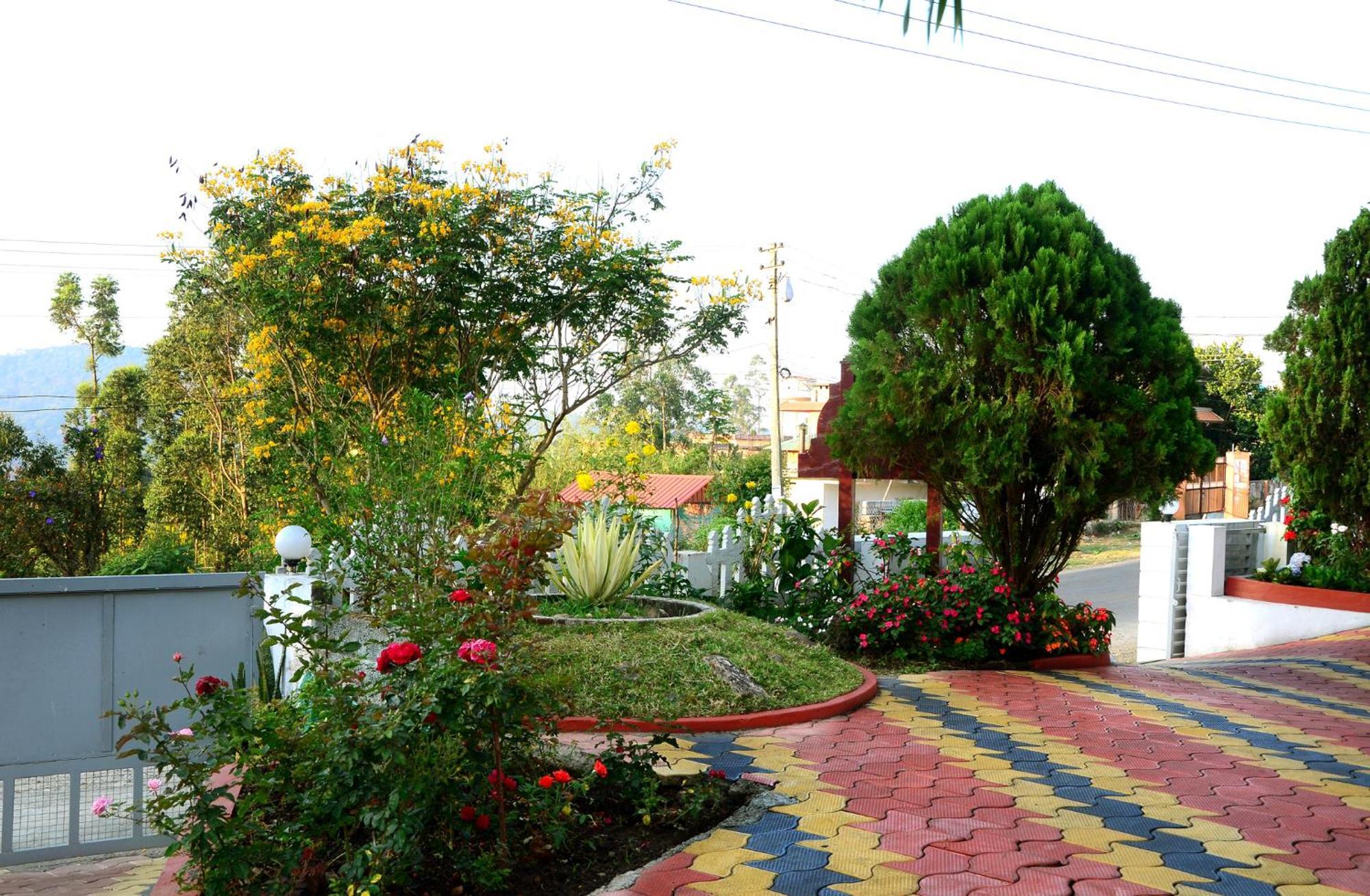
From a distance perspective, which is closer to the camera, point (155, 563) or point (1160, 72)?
point (155, 563)

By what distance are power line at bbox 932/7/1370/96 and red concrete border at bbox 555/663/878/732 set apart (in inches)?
370

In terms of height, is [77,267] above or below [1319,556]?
above

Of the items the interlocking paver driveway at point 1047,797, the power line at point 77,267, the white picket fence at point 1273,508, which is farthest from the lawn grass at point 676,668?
the power line at point 77,267

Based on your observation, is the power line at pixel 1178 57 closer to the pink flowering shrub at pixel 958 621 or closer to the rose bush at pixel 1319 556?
the rose bush at pixel 1319 556

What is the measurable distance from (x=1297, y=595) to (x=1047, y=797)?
8586 mm

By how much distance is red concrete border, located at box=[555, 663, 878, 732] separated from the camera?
16.5ft

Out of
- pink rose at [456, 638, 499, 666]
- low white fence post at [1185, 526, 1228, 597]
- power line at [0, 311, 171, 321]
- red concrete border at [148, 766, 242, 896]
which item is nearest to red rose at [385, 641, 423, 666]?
pink rose at [456, 638, 499, 666]

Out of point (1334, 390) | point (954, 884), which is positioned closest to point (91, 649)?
point (954, 884)

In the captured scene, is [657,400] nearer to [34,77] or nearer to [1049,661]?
[34,77]

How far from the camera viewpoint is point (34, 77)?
19.5 metres

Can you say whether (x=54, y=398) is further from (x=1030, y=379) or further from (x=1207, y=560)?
(x=1207, y=560)

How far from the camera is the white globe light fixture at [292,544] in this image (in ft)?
18.4

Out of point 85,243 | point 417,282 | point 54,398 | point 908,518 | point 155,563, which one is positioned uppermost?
point 85,243

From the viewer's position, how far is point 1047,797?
4.07 m
